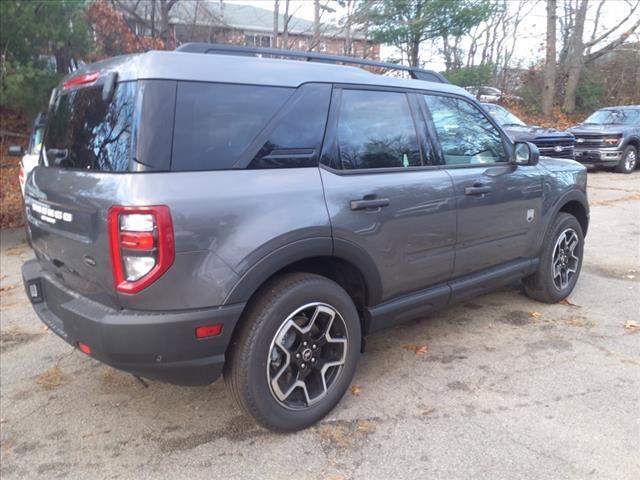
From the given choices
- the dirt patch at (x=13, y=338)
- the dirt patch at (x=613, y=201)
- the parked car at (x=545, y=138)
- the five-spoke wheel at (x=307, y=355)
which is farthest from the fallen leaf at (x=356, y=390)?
the parked car at (x=545, y=138)

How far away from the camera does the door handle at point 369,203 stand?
9.86 ft

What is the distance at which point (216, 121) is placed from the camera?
8.55 feet

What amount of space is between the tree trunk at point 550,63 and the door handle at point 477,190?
20.0 meters

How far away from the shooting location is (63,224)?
9.06 ft

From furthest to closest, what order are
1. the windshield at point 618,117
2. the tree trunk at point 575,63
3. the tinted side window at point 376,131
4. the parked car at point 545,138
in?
1. the tree trunk at point 575,63
2. the windshield at point 618,117
3. the parked car at point 545,138
4. the tinted side window at point 376,131

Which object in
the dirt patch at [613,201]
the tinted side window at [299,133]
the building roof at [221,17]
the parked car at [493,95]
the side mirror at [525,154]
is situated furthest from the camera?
the parked car at [493,95]

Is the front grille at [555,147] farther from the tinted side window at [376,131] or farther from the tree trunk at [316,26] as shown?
the tinted side window at [376,131]

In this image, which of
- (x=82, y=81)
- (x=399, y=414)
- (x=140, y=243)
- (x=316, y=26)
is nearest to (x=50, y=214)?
(x=82, y=81)

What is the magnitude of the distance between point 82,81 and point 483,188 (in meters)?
2.63

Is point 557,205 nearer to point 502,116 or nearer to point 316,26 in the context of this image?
point 502,116

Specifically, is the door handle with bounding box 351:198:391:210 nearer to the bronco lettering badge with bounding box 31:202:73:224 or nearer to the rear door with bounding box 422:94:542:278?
the rear door with bounding box 422:94:542:278

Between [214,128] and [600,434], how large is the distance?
8.33 feet

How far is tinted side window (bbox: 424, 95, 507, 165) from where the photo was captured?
3701 millimetres

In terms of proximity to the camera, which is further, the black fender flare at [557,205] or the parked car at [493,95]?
the parked car at [493,95]
